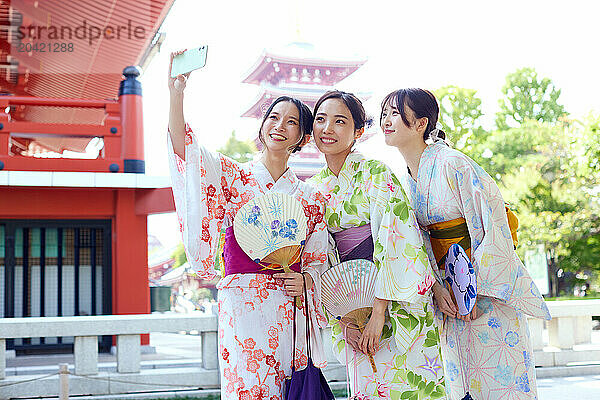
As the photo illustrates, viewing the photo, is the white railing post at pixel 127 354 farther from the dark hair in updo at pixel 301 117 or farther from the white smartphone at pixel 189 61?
the white smartphone at pixel 189 61

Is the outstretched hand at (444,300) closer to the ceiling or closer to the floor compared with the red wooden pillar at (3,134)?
closer to the floor

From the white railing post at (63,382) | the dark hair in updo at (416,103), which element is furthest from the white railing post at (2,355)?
the dark hair in updo at (416,103)

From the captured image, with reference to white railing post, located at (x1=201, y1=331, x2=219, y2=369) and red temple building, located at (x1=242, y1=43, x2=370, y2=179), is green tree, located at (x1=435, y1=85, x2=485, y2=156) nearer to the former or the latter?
red temple building, located at (x1=242, y1=43, x2=370, y2=179)

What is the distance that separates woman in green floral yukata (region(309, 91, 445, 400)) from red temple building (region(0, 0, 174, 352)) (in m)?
5.35

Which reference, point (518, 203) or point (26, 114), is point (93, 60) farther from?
point (518, 203)

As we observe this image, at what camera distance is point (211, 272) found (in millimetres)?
2205

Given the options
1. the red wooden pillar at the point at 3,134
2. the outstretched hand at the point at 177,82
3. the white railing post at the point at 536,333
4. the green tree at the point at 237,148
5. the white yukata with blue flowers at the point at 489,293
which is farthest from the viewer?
the green tree at the point at 237,148

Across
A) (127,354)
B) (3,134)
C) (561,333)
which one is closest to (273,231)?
(127,354)

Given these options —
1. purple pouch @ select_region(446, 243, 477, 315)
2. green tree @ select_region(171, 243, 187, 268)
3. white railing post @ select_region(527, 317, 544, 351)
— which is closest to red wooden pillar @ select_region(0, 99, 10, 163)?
white railing post @ select_region(527, 317, 544, 351)

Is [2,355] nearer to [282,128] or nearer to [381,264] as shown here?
[282,128]

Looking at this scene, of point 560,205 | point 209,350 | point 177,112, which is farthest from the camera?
point 560,205

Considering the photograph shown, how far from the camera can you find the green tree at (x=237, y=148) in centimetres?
2761

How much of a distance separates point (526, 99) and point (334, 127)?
23.5 meters

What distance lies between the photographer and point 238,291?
6.79 ft
